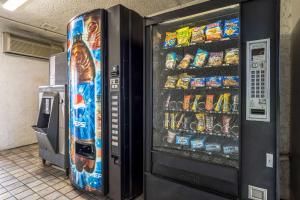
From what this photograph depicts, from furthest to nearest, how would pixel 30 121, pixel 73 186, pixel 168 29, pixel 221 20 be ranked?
1. pixel 30 121
2. pixel 73 186
3. pixel 168 29
4. pixel 221 20

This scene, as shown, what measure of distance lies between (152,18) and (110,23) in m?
0.52

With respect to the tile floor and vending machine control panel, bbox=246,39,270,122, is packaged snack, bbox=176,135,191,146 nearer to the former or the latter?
vending machine control panel, bbox=246,39,270,122

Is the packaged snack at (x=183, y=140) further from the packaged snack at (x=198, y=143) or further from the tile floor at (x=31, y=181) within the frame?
the tile floor at (x=31, y=181)

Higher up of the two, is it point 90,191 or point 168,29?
point 168,29

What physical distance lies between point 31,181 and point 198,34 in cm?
289

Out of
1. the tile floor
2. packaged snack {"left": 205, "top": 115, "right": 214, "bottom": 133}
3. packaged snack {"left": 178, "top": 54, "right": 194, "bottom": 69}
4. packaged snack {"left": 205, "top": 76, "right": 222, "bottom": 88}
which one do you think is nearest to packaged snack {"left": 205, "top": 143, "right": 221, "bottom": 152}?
packaged snack {"left": 205, "top": 115, "right": 214, "bottom": 133}

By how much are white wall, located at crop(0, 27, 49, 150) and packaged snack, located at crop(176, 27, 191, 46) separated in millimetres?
3974

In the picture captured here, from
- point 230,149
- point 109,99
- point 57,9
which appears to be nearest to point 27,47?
point 57,9

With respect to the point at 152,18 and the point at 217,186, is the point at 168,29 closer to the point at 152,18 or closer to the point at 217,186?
the point at 152,18

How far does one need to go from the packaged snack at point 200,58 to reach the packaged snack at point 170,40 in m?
0.26

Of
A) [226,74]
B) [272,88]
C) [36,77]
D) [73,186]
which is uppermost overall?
[36,77]

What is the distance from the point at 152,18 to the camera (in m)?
1.78

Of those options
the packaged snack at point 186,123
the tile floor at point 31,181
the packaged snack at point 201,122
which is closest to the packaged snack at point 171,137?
the packaged snack at point 186,123

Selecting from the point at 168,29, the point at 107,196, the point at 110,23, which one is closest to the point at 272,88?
the point at 168,29
